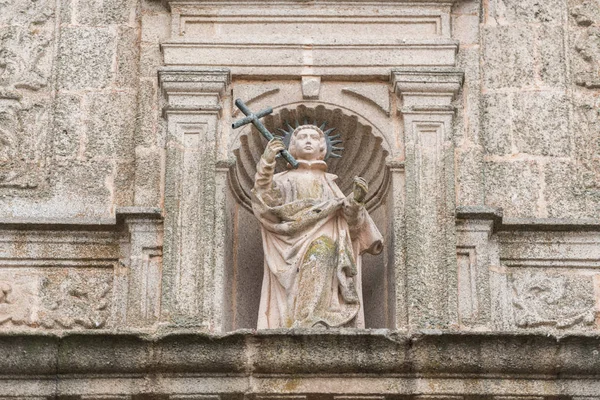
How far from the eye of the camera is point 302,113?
14.6 metres

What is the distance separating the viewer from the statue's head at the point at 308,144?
46.8 feet

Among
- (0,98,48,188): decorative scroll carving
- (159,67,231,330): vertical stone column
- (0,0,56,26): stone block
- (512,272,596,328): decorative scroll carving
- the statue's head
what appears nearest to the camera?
(159,67,231,330): vertical stone column

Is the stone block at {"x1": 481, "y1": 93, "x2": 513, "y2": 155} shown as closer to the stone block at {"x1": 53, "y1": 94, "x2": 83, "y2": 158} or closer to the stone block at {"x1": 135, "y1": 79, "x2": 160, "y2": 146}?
the stone block at {"x1": 135, "y1": 79, "x2": 160, "y2": 146}

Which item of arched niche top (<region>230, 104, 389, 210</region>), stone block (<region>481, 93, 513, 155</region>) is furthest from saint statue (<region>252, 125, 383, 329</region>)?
stone block (<region>481, 93, 513, 155</region>)

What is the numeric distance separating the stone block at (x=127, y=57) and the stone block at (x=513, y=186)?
2.66 m

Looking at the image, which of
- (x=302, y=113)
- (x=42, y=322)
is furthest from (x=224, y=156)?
(x=42, y=322)

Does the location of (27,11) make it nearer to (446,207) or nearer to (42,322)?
(42,322)

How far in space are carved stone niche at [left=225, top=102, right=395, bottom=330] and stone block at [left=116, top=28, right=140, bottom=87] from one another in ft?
3.20

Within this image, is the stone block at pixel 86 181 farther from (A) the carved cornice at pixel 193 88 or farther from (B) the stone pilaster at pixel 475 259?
(B) the stone pilaster at pixel 475 259

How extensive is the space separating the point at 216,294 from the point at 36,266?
1.30m

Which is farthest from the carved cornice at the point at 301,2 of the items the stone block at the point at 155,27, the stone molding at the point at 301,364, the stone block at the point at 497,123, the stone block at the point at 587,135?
the stone molding at the point at 301,364

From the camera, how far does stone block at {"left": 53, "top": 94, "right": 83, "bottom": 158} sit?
14.5 m

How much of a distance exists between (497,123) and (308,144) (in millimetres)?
1402

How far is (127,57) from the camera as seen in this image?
1484 centimetres
